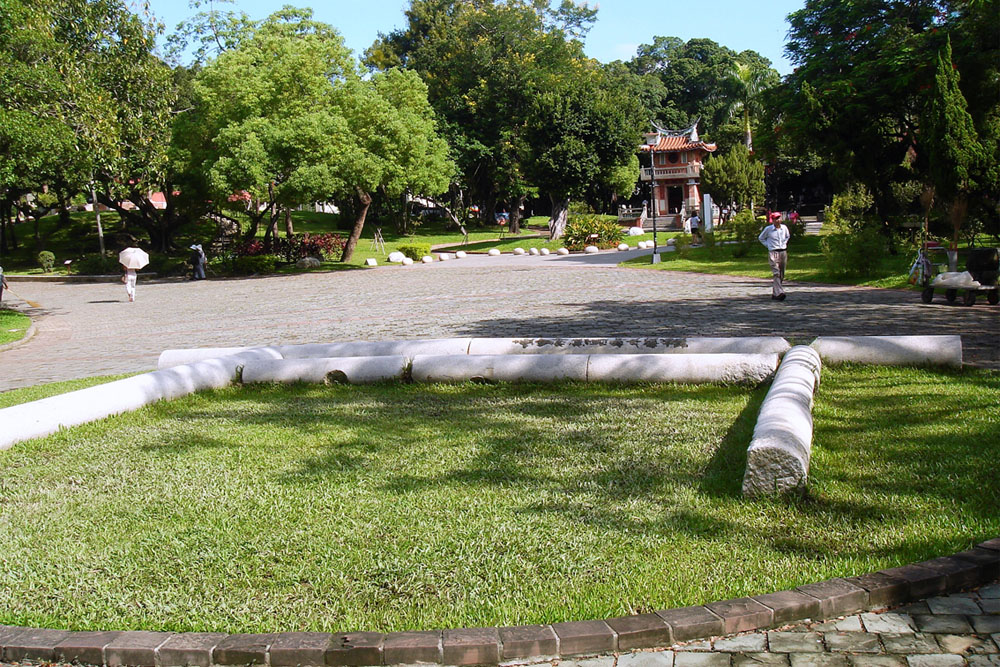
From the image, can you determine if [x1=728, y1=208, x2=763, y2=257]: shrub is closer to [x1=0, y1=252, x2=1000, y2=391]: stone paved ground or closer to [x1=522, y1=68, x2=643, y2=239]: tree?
[x1=0, y1=252, x2=1000, y2=391]: stone paved ground

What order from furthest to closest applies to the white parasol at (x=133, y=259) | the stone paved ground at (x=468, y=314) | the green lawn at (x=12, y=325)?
the white parasol at (x=133, y=259)
the green lawn at (x=12, y=325)
the stone paved ground at (x=468, y=314)

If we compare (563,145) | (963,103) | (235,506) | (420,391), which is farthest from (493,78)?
(235,506)

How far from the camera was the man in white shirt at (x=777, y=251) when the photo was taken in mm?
14469

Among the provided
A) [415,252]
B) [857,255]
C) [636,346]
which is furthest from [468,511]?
[415,252]

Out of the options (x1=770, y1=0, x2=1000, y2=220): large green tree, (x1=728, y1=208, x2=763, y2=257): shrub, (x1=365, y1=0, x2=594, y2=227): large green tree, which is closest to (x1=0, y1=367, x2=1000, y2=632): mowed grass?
(x1=770, y1=0, x2=1000, y2=220): large green tree

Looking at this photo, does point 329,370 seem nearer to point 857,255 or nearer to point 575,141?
point 857,255

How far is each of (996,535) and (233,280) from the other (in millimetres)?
28021

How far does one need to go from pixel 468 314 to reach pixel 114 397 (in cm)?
788

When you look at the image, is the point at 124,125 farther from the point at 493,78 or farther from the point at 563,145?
the point at 493,78

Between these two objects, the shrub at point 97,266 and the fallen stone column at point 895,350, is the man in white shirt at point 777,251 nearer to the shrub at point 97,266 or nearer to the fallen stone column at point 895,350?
the fallen stone column at point 895,350

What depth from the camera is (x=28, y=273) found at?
1412 inches

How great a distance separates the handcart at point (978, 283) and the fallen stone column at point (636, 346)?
5.71 metres

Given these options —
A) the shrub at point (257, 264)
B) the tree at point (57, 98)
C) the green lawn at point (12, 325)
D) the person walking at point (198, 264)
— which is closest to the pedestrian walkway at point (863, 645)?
the green lawn at point (12, 325)

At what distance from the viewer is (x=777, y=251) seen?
575 inches
